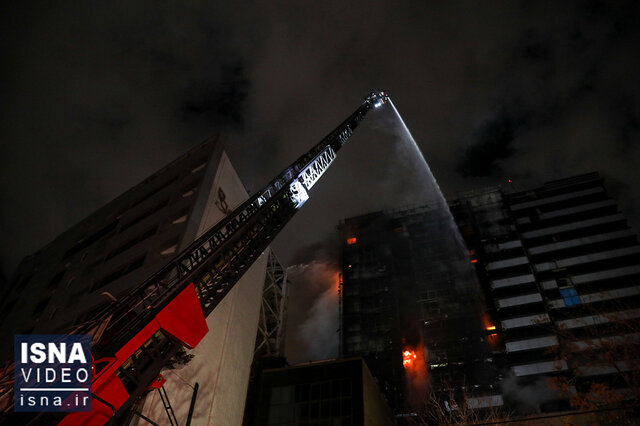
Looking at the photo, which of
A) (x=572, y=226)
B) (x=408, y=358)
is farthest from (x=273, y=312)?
(x=572, y=226)

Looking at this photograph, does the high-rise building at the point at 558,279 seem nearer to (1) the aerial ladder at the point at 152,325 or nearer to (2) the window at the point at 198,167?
(2) the window at the point at 198,167

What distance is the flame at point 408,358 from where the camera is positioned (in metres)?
59.5

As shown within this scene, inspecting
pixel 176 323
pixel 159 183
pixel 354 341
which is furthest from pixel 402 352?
pixel 176 323

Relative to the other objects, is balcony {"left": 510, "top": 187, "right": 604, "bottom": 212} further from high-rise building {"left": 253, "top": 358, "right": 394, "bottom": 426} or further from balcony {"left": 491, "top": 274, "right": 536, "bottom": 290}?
high-rise building {"left": 253, "top": 358, "right": 394, "bottom": 426}

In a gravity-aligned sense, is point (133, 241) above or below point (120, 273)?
above

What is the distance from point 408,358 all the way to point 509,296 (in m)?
20.3

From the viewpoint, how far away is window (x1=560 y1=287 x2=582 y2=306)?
201 feet

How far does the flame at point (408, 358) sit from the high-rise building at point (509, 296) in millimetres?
1146

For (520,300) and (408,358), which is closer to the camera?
(408,358)

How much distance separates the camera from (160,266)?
764 inches

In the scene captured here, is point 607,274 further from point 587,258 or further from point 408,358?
point 408,358

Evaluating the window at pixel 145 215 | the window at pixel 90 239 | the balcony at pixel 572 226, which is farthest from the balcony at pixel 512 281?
the window at pixel 90 239

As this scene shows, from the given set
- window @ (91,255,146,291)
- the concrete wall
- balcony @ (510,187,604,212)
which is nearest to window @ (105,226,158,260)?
window @ (91,255,146,291)

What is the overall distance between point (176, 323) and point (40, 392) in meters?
2.36
